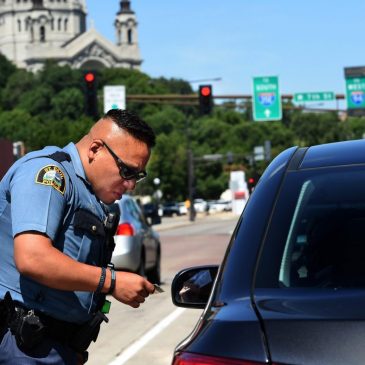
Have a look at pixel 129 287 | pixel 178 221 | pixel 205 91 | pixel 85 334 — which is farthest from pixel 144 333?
pixel 178 221

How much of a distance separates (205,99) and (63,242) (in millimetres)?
32197

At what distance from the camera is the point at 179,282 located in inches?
171

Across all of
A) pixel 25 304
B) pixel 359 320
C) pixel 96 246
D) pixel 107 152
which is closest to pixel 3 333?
pixel 25 304

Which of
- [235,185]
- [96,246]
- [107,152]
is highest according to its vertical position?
[107,152]

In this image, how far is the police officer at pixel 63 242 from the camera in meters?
3.70

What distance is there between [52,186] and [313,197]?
2.92 ft

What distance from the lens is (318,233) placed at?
149 inches

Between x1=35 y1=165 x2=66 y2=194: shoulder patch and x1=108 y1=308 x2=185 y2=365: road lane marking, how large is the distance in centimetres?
574

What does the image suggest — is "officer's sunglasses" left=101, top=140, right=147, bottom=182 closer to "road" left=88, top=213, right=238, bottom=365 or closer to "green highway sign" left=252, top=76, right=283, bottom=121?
"road" left=88, top=213, right=238, bottom=365

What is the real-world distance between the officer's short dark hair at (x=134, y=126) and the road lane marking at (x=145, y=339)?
5.61 meters

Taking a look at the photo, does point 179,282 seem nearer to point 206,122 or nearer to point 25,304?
point 25,304

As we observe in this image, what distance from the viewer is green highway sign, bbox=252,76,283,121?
52.8 meters

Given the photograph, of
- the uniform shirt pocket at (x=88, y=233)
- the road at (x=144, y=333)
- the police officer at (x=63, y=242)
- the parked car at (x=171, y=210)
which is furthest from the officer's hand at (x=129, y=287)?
the parked car at (x=171, y=210)

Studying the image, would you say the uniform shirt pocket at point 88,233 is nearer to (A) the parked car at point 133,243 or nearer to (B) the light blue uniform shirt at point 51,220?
(B) the light blue uniform shirt at point 51,220
